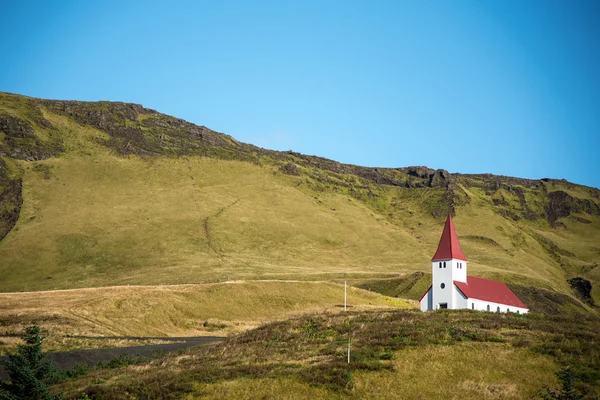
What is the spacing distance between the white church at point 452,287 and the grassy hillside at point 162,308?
10.1 meters

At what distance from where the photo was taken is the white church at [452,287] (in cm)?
6819

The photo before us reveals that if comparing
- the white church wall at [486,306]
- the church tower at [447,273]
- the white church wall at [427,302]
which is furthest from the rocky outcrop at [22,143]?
the white church wall at [486,306]

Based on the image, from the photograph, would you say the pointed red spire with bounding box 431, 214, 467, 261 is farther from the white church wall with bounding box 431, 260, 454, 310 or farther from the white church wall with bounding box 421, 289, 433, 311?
the white church wall with bounding box 421, 289, 433, 311

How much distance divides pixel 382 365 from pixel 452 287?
39610 millimetres

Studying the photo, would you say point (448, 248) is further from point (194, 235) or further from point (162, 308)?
point (194, 235)

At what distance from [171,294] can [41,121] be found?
472ft

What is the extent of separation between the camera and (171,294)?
247 feet

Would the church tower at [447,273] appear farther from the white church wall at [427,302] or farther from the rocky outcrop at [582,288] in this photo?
the rocky outcrop at [582,288]

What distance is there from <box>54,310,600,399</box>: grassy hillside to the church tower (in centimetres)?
2477

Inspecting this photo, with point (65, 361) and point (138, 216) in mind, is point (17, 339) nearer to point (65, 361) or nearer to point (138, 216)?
point (65, 361)

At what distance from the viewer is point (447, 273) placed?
69312mm

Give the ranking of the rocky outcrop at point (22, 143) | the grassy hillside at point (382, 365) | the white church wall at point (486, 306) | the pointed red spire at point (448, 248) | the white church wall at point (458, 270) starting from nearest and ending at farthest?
the grassy hillside at point (382, 365), the white church wall at point (486, 306), the white church wall at point (458, 270), the pointed red spire at point (448, 248), the rocky outcrop at point (22, 143)

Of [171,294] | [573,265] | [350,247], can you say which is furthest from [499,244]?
[171,294]

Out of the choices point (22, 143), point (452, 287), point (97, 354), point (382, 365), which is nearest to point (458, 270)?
point (452, 287)
